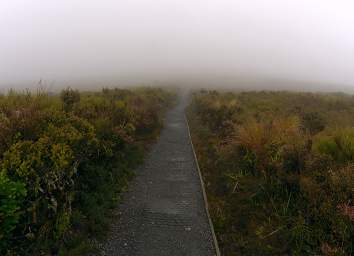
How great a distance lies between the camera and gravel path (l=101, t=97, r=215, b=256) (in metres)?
5.19

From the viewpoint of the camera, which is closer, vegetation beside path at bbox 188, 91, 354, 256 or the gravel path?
vegetation beside path at bbox 188, 91, 354, 256

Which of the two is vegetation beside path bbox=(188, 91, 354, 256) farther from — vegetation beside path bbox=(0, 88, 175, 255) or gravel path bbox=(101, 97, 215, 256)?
vegetation beside path bbox=(0, 88, 175, 255)

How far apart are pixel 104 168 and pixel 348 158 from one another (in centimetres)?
630

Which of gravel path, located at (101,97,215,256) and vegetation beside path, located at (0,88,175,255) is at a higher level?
vegetation beside path, located at (0,88,175,255)

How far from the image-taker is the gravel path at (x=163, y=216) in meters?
5.19

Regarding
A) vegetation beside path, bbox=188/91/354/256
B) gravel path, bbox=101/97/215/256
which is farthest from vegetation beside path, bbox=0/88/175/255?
vegetation beside path, bbox=188/91/354/256

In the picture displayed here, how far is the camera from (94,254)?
4.85 metres

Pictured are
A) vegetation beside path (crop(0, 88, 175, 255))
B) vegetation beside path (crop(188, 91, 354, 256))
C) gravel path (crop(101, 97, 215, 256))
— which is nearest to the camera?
vegetation beside path (crop(0, 88, 175, 255))

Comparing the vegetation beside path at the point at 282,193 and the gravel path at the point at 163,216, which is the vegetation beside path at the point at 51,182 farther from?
the vegetation beside path at the point at 282,193

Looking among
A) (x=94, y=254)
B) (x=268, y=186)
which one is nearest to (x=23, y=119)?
(x=94, y=254)

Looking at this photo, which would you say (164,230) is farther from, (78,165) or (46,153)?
(46,153)

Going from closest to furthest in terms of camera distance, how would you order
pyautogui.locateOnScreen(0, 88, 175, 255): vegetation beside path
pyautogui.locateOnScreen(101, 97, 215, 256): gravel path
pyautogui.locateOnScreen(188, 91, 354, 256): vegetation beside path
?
pyautogui.locateOnScreen(0, 88, 175, 255): vegetation beside path
pyautogui.locateOnScreen(188, 91, 354, 256): vegetation beside path
pyautogui.locateOnScreen(101, 97, 215, 256): gravel path

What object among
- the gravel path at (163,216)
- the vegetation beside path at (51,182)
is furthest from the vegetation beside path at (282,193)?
the vegetation beside path at (51,182)

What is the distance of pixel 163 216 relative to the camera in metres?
6.25
